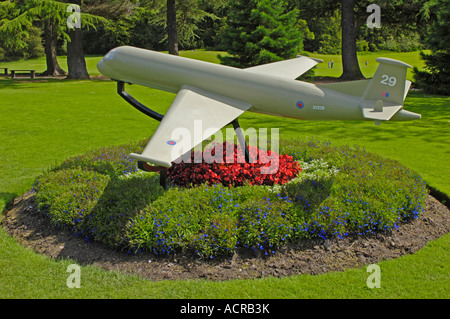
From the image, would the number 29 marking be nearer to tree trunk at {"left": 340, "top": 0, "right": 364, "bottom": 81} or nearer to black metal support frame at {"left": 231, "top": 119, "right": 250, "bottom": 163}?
black metal support frame at {"left": 231, "top": 119, "right": 250, "bottom": 163}

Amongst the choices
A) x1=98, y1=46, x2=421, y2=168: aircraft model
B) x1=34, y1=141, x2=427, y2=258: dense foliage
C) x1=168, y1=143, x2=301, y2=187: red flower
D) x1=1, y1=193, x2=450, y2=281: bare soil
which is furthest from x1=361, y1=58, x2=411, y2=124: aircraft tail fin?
x1=168, y1=143, x2=301, y2=187: red flower

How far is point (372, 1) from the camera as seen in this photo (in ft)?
91.9

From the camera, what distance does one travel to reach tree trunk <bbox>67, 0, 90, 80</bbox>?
31295mm

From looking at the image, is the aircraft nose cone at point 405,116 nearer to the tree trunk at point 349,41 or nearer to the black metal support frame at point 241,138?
the black metal support frame at point 241,138

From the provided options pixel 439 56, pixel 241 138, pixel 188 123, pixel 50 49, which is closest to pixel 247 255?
pixel 188 123

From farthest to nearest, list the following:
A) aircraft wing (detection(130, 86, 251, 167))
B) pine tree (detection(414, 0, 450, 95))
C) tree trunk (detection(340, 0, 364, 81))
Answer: tree trunk (detection(340, 0, 364, 81))
pine tree (detection(414, 0, 450, 95))
aircraft wing (detection(130, 86, 251, 167))

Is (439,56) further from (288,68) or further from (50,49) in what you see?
(50,49)

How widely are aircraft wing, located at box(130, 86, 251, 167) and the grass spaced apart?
2.08 m

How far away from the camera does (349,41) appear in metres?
28.3

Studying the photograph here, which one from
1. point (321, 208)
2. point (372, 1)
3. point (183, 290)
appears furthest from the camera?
point (372, 1)

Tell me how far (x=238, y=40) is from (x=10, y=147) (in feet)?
53.1
